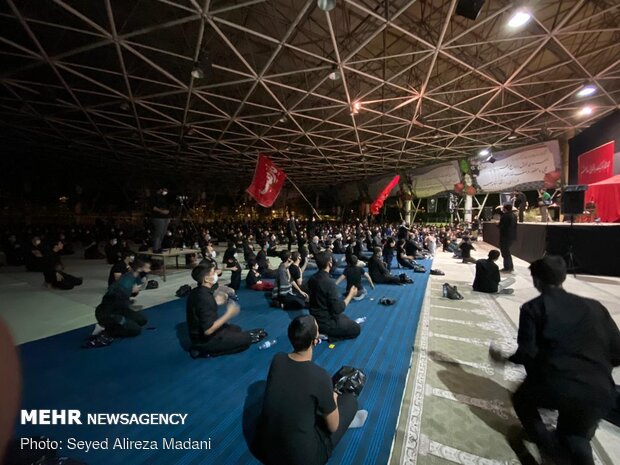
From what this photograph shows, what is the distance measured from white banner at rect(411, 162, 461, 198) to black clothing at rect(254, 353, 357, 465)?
29217 mm

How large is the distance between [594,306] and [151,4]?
1371 cm

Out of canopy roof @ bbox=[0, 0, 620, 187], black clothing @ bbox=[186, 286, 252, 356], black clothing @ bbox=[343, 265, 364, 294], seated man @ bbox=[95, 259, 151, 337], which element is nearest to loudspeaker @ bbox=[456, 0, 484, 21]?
canopy roof @ bbox=[0, 0, 620, 187]

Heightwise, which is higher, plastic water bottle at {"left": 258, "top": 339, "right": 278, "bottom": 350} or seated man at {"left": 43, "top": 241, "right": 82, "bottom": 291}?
seated man at {"left": 43, "top": 241, "right": 82, "bottom": 291}

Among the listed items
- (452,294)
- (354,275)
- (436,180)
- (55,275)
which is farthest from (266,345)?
(436,180)

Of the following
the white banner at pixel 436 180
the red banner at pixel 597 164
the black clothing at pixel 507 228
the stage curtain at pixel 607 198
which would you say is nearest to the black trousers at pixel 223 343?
the black clothing at pixel 507 228

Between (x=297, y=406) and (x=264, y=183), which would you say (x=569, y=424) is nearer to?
(x=297, y=406)

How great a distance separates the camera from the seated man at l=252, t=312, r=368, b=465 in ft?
5.31

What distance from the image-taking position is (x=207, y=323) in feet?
11.1

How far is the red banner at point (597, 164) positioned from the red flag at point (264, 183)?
608 inches

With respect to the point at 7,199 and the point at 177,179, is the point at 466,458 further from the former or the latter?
the point at 177,179

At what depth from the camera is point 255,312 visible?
548 centimetres

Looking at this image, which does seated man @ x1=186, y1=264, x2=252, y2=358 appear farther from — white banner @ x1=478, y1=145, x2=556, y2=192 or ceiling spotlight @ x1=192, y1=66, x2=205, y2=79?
white banner @ x1=478, y1=145, x2=556, y2=192

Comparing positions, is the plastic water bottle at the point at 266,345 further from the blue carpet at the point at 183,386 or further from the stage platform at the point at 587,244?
the stage platform at the point at 587,244

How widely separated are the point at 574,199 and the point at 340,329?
7.61 m
